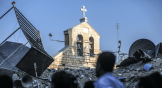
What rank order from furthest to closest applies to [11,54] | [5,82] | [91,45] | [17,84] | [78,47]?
[91,45], [78,47], [11,54], [17,84], [5,82]

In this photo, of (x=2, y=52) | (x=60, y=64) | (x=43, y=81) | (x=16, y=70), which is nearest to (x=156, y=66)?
(x=43, y=81)

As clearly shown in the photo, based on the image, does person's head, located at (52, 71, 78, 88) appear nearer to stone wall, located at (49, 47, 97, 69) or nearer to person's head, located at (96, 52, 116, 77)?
person's head, located at (96, 52, 116, 77)

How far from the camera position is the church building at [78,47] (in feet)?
57.6

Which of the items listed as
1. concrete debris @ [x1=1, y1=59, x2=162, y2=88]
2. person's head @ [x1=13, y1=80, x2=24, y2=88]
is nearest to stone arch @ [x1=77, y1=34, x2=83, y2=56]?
concrete debris @ [x1=1, y1=59, x2=162, y2=88]

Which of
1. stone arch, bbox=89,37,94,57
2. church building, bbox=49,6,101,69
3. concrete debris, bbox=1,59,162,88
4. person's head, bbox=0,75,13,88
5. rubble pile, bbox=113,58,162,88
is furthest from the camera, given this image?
stone arch, bbox=89,37,94,57

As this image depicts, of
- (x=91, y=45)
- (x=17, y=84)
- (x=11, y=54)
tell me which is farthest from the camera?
(x=91, y=45)

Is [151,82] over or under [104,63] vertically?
under

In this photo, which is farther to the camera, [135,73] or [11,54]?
[11,54]

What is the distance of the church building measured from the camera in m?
17.6

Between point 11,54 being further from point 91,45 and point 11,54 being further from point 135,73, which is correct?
point 91,45

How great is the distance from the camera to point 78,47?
18172mm

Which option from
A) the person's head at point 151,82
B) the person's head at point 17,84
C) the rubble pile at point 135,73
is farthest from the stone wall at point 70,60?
the person's head at point 151,82

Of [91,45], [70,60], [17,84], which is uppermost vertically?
[91,45]

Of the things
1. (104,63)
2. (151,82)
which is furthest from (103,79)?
(151,82)
